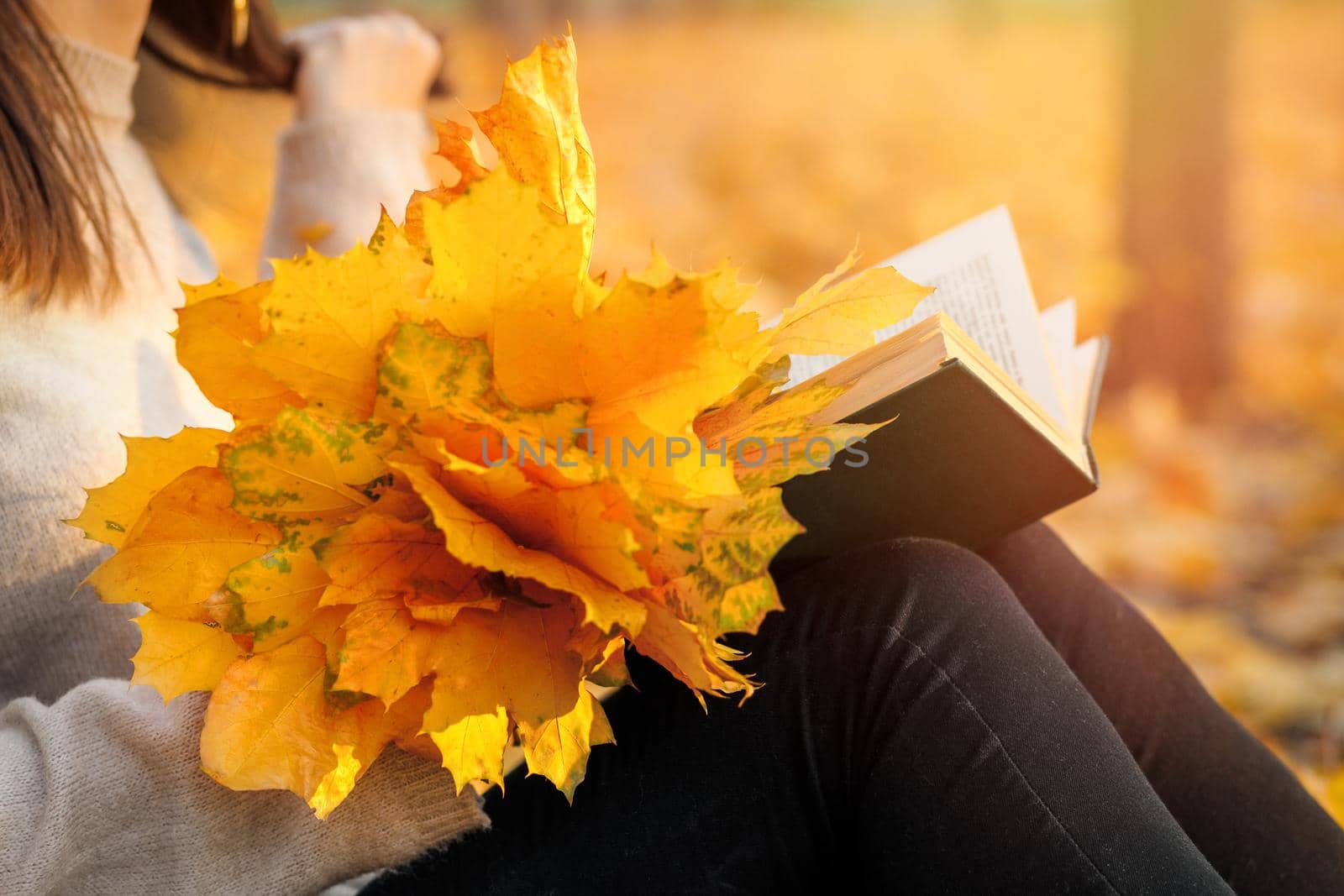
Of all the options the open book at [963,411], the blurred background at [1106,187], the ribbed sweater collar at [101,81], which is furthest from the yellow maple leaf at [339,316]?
the blurred background at [1106,187]

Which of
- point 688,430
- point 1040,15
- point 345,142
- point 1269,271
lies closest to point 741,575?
point 688,430

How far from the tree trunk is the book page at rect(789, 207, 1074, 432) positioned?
1.89 meters

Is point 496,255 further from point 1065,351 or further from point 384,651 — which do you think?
point 1065,351

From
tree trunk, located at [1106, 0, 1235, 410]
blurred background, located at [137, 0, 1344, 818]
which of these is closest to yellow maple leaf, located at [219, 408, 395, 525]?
blurred background, located at [137, 0, 1344, 818]

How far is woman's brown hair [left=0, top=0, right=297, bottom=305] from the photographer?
0.80 metres

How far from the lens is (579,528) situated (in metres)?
0.45

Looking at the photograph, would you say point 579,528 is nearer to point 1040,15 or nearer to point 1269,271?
point 1269,271

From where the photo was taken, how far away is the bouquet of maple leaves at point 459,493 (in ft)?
1.48

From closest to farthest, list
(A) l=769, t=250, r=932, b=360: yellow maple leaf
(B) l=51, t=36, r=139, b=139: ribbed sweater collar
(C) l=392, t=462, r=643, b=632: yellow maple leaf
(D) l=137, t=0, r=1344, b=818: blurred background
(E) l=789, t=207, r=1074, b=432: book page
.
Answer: (C) l=392, t=462, r=643, b=632: yellow maple leaf < (A) l=769, t=250, r=932, b=360: yellow maple leaf < (E) l=789, t=207, r=1074, b=432: book page < (B) l=51, t=36, r=139, b=139: ribbed sweater collar < (D) l=137, t=0, r=1344, b=818: blurred background

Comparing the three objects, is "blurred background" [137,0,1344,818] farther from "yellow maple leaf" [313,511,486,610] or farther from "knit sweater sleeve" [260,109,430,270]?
"yellow maple leaf" [313,511,486,610]

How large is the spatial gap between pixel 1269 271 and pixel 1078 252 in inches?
17.9

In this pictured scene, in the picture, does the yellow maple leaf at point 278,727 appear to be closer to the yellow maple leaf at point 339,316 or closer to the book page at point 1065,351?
the yellow maple leaf at point 339,316

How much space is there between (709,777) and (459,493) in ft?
0.90

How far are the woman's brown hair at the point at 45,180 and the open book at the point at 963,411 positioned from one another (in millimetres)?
593
